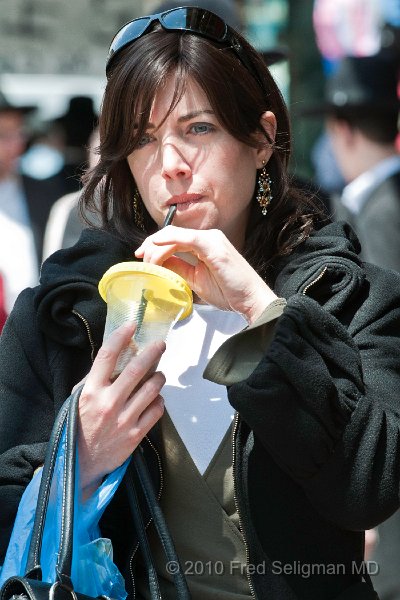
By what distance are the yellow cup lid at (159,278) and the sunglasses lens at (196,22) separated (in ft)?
2.14

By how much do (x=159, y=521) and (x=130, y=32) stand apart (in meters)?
1.13

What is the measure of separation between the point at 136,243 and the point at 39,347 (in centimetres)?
37

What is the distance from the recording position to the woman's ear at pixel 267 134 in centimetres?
274

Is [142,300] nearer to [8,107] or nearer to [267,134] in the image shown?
[267,134]

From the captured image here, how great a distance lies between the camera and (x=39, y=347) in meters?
2.56

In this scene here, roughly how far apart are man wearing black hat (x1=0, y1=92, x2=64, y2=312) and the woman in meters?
2.51

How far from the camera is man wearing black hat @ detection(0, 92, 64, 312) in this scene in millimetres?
5684

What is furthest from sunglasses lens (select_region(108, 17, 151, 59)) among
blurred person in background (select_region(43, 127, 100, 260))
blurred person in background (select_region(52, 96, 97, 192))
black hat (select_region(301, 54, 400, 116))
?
blurred person in background (select_region(52, 96, 97, 192))

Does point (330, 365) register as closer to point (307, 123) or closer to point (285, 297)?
point (285, 297)

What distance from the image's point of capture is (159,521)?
231 centimetres

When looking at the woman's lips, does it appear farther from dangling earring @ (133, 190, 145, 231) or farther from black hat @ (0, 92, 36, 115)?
black hat @ (0, 92, 36, 115)

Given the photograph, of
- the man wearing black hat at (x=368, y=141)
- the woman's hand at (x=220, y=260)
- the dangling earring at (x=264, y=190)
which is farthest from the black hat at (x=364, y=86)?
the woman's hand at (x=220, y=260)

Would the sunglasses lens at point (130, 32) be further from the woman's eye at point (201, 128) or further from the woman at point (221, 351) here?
the woman's eye at point (201, 128)

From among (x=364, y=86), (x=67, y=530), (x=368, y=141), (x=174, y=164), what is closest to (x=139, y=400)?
(x=67, y=530)
